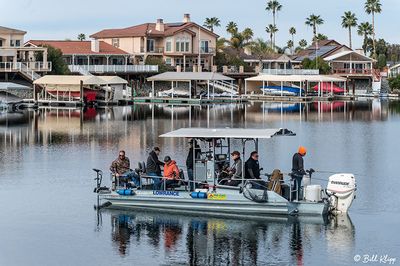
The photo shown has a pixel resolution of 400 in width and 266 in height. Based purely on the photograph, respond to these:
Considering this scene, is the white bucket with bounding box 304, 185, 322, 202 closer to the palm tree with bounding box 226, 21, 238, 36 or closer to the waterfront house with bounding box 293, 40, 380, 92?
the waterfront house with bounding box 293, 40, 380, 92

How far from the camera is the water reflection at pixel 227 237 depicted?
26.4 m

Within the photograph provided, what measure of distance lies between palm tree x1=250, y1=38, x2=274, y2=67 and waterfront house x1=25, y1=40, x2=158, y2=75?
2929 cm

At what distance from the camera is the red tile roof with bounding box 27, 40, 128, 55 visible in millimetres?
118875

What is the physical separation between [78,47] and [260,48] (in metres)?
45.7

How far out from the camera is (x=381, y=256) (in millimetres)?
26266

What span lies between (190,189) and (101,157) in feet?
55.7

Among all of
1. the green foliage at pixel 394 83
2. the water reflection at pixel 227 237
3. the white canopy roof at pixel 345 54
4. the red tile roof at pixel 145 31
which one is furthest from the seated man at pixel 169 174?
the white canopy roof at pixel 345 54

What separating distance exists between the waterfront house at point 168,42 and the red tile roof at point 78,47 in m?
3.25

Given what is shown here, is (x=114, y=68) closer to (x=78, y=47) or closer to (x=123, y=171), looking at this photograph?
(x=78, y=47)

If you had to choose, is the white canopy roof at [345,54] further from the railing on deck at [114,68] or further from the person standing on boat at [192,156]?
the person standing on boat at [192,156]

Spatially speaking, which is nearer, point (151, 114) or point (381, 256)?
point (381, 256)

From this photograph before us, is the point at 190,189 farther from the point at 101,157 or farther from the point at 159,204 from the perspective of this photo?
the point at 101,157

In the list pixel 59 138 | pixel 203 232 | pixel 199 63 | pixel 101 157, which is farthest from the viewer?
pixel 199 63

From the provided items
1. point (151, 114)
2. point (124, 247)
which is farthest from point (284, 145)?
point (151, 114)
